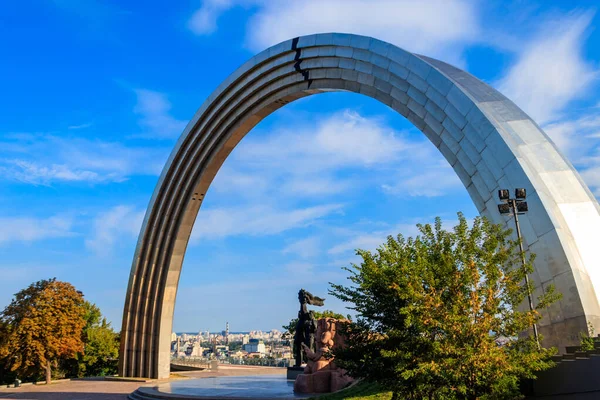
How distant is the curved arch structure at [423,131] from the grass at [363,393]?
4407mm

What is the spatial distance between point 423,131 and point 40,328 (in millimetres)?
22573

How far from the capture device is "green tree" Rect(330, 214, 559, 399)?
1049cm

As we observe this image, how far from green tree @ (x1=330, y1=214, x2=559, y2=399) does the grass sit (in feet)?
6.11

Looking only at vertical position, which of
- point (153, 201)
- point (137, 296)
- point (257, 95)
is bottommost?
point (137, 296)

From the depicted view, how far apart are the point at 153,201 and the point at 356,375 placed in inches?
889

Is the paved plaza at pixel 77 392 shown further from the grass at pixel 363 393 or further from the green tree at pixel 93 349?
the grass at pixel 363 393

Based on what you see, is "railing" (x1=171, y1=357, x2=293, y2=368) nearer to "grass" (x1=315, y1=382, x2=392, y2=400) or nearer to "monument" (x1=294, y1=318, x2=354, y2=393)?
"monument" (x1=294, y1=318, x2=354, y2=393)

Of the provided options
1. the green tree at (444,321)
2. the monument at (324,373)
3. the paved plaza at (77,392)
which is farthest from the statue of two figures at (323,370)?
the paved plaza at (77,392)

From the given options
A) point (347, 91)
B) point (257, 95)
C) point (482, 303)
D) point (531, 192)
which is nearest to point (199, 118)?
point (257, 95)

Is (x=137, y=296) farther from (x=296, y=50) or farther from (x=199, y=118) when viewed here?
(x=296, y=50)

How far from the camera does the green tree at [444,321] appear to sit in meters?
10.5

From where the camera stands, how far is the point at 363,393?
47.9 feet

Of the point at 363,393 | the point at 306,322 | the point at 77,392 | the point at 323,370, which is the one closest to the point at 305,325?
the point at 306,322

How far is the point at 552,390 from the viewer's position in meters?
10.9
